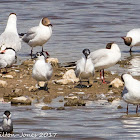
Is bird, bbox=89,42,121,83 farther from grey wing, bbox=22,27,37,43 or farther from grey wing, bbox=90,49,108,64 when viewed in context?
grey wing, bbox=22,27,37,43

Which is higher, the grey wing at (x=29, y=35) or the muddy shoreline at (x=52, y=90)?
the grey wing at (x=29, y=35)

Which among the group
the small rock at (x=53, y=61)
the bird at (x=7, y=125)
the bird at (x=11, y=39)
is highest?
the bird at (x=11, y=39)

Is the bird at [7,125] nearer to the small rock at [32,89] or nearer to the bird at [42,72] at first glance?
the small rock at [32,89]

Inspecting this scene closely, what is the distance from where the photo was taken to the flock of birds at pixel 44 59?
33.3 ft

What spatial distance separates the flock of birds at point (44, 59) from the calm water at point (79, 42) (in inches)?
13.1

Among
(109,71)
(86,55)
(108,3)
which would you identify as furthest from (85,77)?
(108,3)

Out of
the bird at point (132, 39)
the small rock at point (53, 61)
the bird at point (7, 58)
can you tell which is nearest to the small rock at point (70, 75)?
the bird at point (7, 58)

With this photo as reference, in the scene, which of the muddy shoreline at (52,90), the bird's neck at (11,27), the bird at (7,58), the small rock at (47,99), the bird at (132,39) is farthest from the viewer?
the bird at (132,39)

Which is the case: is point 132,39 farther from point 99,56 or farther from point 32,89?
point 32,89

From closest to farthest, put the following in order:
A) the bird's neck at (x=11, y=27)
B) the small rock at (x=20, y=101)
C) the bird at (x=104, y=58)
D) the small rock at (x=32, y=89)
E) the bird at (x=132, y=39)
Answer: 1. the small rock at (x=20, y=101)
2. the small rock at (x=32, y=89)
3. the bird at (x=104, y=58)
4. the bird's neck at (x=11, y=27)
5. the bird at (x=132, y=39)

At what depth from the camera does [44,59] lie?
501 inches

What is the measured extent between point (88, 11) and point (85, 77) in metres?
12.8

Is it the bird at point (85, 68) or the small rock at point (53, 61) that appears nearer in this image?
the bird at point (85, 68)

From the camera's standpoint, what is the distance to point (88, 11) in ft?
82.4
